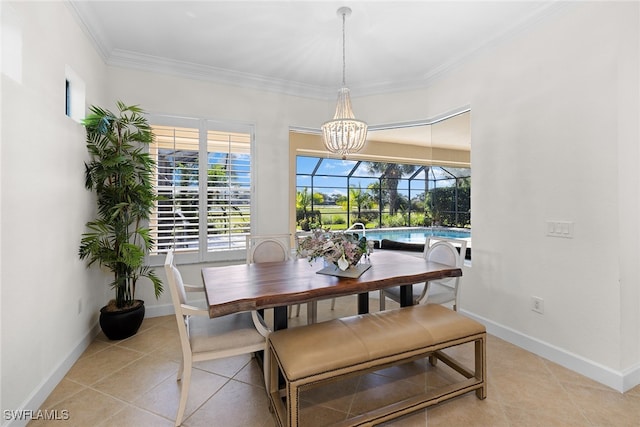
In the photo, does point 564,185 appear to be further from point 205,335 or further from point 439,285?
point 205,335

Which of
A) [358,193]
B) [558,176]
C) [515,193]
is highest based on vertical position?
[358,193]

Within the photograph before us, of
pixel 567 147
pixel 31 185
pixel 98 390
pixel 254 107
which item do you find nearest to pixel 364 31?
pixel 254 107

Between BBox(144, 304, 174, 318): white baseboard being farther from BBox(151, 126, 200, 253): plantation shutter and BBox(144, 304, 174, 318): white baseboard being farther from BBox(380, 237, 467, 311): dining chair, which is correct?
BBox(380, 237, 467, 311): dining chair

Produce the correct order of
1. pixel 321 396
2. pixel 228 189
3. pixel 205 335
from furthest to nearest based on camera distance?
pixel 228 189 → pixel 321 396 → pixel 205 335

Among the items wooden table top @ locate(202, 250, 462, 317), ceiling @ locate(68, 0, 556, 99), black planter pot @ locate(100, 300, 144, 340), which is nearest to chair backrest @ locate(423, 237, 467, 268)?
wooden table top @ locate(202, 250, 462, 317)

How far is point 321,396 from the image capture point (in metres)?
1.98

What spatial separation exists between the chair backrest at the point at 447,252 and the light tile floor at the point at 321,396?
2.63 feet

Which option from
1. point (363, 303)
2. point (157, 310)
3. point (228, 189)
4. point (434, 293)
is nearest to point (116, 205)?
point (228, 189)

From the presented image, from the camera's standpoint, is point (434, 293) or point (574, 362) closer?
point (574, 362)

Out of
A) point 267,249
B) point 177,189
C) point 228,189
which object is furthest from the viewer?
point 228,189

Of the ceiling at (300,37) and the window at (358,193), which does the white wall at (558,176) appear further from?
the window at (358,193)

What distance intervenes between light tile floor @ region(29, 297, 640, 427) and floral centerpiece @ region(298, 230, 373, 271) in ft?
2.96

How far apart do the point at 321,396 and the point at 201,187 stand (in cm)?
258

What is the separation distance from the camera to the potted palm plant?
2607mm
